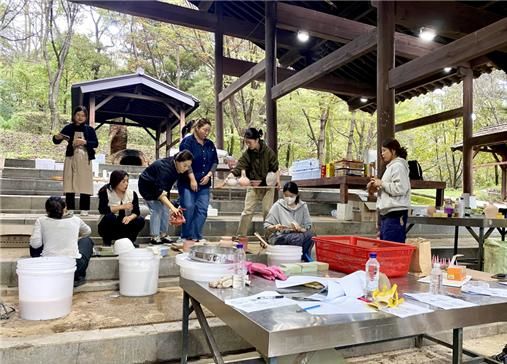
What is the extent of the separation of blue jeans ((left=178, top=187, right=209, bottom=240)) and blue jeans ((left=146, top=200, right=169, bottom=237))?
10.1 inches

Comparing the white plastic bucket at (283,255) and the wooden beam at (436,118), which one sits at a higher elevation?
the wooden beam at (436,118)

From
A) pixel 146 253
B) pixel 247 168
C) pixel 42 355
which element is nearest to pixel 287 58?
pixel 247 168

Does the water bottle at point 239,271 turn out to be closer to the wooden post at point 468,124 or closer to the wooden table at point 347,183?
the wooden table at point 347,183

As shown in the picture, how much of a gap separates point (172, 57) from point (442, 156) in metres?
15.3

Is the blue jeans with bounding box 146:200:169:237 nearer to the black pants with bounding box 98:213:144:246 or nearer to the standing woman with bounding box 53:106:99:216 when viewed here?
the black pants with bounding box 98:213:144:246

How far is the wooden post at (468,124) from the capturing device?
8.16m

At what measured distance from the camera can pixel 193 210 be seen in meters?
4.26

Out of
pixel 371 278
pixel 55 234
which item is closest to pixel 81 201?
pixel 55 234

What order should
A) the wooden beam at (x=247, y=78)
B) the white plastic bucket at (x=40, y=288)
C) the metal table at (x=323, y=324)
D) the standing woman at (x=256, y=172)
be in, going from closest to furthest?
the metal table at (x=323, y=324)
the white plastic bucket at (x=40, y=288)
the standing woman at (x=256, y=172)
the wooden beam at (x=247, y=78)

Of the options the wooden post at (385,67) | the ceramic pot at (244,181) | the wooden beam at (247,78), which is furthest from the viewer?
the wooden beam at (247,78)

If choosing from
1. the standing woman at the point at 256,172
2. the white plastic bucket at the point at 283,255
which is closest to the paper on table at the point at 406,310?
the white plastic bucket at the point at 283,255

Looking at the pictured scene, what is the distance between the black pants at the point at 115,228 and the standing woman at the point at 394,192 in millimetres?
2574

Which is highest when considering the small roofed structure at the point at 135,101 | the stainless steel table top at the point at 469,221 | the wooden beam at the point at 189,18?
the wooden beam at the point at 189,18

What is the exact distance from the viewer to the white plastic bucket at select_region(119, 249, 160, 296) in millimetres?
2975
